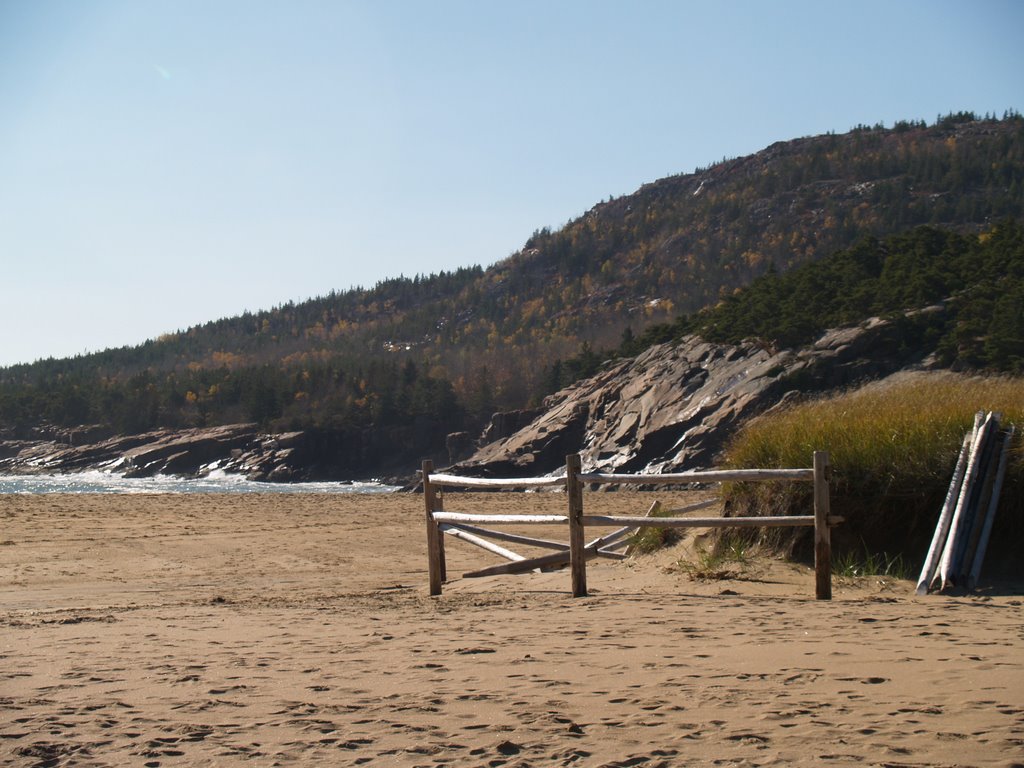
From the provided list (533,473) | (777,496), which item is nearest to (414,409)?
(533,473)

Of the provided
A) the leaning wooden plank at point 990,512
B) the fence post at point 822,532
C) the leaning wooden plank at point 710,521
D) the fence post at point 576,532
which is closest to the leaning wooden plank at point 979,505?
the leaning wooden plank at point 990,512

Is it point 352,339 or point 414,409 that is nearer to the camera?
point 414,409

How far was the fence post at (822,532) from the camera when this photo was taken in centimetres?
845

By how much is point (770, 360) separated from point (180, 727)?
4958 centimetres

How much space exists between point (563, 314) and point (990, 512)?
16859 cm

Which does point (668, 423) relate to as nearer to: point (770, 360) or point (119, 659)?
point (770, 360)

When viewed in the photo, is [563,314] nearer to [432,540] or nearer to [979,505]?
[432,540]

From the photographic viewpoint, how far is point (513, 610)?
343 inches

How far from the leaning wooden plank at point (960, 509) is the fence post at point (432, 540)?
198 inches

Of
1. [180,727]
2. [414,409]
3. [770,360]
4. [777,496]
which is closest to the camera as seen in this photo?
[180,727]

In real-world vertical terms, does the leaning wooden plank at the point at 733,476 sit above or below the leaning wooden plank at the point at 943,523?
above

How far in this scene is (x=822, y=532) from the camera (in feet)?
28.1

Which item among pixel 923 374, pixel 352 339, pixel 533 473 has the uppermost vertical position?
pixel 352 339

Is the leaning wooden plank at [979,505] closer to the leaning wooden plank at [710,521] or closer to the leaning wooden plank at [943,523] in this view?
the leaning wooden plank at [943,523]
